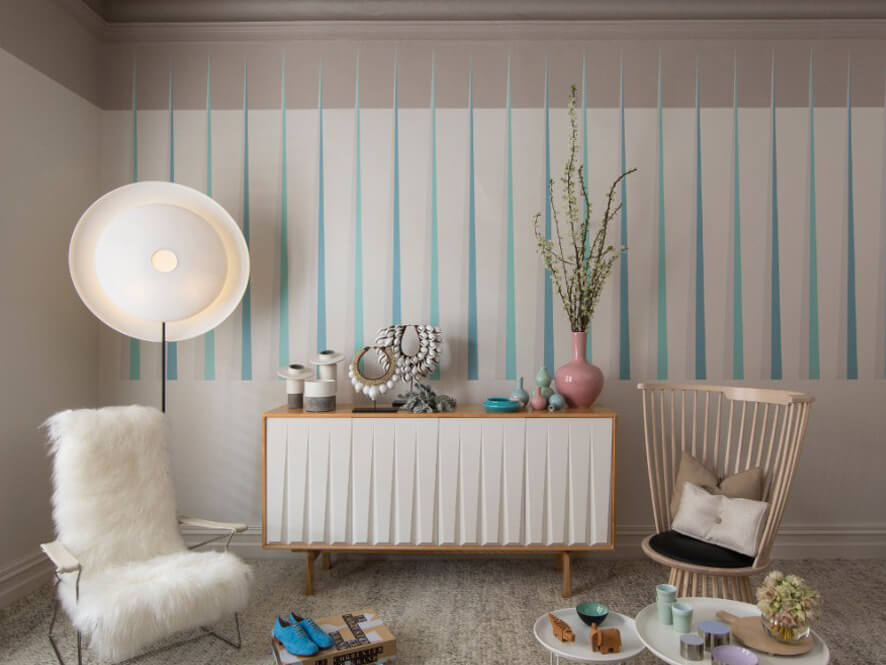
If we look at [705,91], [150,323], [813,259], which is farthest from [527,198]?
[150,323]

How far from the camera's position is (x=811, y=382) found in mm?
3277

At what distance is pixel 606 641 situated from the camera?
191 centimetres

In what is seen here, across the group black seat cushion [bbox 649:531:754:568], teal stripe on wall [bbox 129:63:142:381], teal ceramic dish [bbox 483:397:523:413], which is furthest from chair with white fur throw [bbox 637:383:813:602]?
teal stripe on wall [bbox 129:63:142:381]

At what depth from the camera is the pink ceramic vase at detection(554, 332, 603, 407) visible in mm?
2932

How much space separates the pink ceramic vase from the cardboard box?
1313mm

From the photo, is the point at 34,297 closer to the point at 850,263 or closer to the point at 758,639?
the point at 758,639

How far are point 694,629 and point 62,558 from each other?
206 cm

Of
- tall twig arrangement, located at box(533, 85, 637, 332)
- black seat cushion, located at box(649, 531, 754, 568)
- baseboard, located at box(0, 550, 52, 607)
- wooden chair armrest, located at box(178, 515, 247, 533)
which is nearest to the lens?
black seat cushion, located at box(649, 531, 754, 568)

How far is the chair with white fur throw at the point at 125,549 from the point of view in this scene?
2000 millimetres

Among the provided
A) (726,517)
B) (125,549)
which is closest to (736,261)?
(726,517)

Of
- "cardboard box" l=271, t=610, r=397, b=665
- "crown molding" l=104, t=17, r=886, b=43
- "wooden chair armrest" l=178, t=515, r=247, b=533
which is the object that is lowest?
"cardboard box" l=271, t=610, r=397, b=665

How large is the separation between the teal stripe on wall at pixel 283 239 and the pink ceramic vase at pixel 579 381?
144 cm

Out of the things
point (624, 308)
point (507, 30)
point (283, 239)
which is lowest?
point (624, 308)

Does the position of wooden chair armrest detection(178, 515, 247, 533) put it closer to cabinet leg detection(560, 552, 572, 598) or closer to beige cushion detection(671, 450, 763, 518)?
cabinet leg detection(560, 552, 572, 598)
